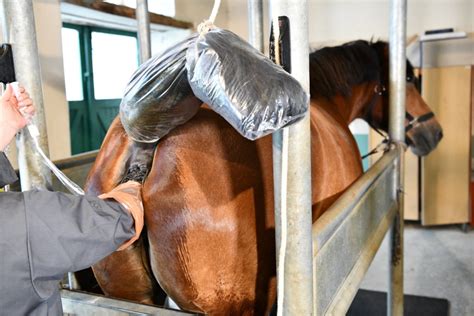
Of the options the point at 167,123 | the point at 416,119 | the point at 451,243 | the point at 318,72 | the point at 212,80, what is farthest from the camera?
the point at 451,243

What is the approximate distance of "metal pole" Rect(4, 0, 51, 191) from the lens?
81 cm

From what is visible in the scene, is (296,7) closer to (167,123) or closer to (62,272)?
(167,123)

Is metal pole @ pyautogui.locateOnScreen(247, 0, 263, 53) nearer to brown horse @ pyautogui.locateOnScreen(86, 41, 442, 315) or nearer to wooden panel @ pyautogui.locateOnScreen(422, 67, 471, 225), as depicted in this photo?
brown horse @ pyautogui.locateOnScreen(86, 41, 442, 315)

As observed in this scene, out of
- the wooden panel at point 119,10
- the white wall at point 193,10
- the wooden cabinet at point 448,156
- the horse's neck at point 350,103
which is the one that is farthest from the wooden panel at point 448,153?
the wooden panel at point 119,10

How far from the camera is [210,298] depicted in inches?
34.6

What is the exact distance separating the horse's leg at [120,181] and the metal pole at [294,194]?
1.21 feet

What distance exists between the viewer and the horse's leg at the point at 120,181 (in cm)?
89

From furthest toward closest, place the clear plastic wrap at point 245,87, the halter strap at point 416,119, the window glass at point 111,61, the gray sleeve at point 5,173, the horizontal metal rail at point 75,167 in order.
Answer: the window glass at point 111,61 → the halter strap at point 416,119 → the horizontal metal rail at point 75,167 → the gray sleeve at point 5,173 → the clear plastic wrap at point 245,87

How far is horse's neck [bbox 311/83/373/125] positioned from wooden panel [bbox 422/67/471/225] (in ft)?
5.46

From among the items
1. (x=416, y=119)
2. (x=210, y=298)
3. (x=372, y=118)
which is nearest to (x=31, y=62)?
(x=210, y=298)

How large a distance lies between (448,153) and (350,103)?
1995 millimetres

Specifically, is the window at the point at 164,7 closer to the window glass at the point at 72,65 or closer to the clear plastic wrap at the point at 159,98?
the window glass at the point at 72,65

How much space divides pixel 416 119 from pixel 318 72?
76 cm

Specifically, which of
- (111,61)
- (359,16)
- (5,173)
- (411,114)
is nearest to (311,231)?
(5,173)
